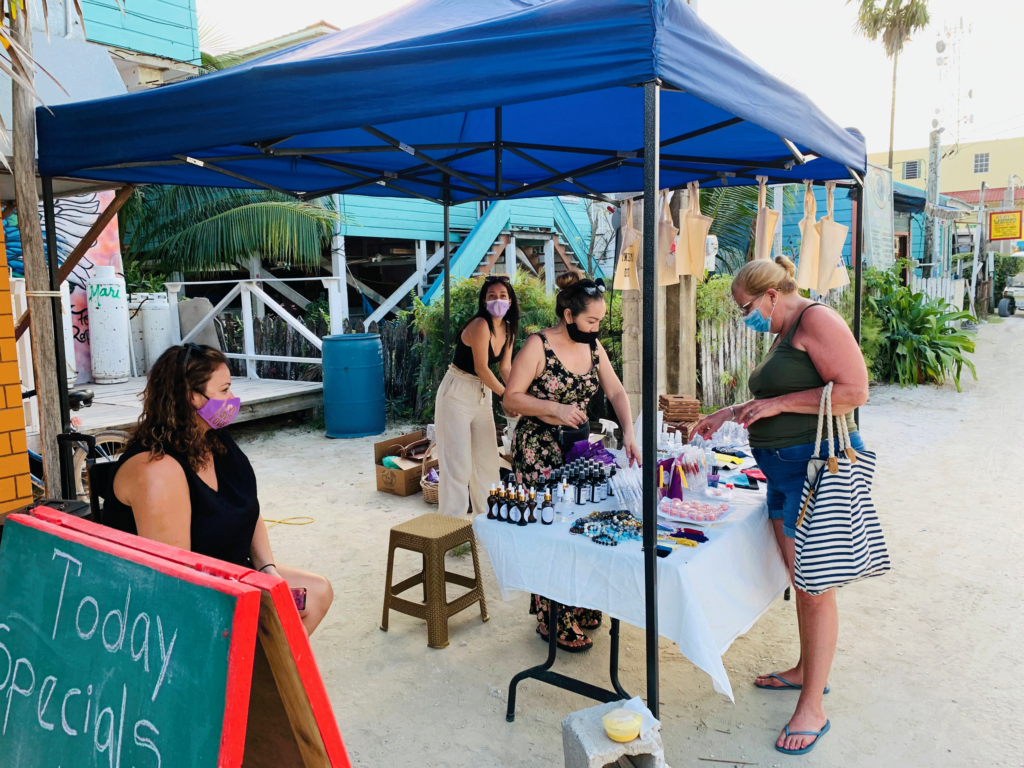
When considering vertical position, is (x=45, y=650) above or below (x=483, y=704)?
above

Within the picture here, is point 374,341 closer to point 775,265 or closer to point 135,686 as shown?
point 775,265

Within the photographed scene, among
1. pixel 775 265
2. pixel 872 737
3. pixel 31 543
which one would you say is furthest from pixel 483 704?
pixel 775 265

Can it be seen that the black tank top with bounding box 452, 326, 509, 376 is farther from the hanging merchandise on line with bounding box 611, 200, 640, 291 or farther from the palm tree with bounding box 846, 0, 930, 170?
the palm tree with bounding box 846, 0, 930, 170

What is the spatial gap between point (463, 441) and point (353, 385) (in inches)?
140

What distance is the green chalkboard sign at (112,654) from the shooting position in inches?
61.2

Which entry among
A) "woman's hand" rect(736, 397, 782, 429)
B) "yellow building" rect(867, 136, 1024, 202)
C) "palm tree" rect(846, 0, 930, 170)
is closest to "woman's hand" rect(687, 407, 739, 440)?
"woman's hand" rect(736, 397, 782, 429)

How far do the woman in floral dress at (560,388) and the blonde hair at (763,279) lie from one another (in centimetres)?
71

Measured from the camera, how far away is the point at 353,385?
788 centimetres

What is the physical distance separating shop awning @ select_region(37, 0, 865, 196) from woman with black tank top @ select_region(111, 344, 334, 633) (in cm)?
87

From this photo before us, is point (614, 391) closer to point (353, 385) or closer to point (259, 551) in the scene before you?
point (259, 551)

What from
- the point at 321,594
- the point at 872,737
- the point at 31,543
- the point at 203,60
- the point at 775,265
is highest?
the point at 203,60

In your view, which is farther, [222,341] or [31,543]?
[222,341]

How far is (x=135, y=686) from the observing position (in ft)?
5.57

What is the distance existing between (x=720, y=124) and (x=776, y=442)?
70.6 inches
